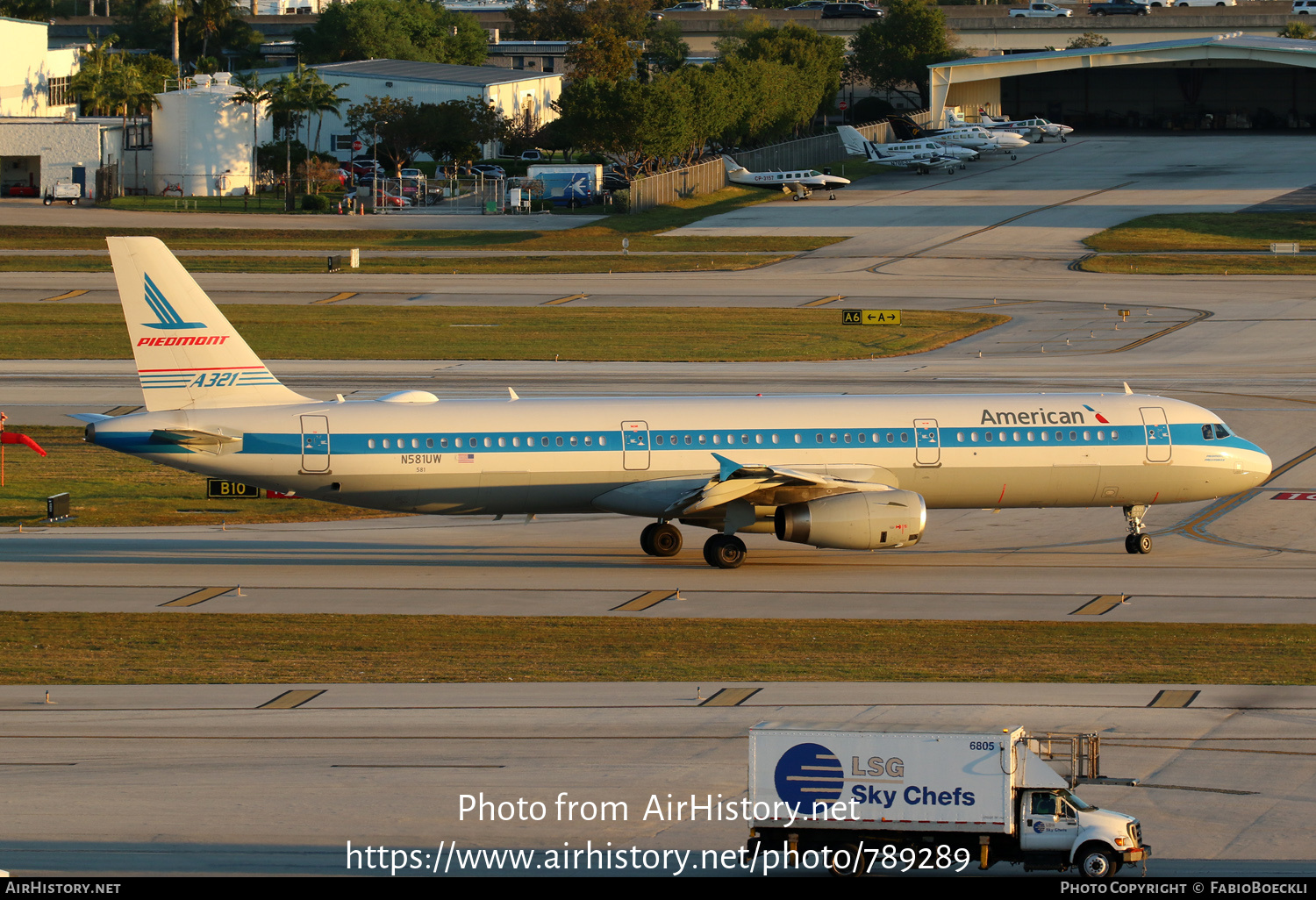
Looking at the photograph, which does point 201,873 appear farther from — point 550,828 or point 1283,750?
point 1283,750

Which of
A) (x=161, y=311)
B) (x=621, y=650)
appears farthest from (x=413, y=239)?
(x=621, y=650)

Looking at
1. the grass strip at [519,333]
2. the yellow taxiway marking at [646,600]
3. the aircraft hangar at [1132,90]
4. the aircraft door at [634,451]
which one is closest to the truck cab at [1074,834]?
the yellow taxiway marking at [646,600]

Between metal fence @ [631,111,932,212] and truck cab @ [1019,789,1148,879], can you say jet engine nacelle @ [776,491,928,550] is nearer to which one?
truck cab @ [1019,789,1148,879]

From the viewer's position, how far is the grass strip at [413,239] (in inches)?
4309

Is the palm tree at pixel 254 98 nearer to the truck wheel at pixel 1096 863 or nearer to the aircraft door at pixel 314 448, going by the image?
the aircraft door at pixel 314 448

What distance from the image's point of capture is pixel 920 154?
487 feet

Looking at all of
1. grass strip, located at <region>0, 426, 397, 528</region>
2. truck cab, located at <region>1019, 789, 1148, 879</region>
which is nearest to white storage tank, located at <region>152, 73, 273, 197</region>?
grass strip, located at <region>0, 426, 397, 528</region>

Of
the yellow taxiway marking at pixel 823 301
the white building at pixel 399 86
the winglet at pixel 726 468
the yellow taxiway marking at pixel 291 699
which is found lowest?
the yellow taxiway marking at pixel 291 699

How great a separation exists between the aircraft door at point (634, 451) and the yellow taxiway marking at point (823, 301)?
48.6 metres

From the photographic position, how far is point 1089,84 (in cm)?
19488

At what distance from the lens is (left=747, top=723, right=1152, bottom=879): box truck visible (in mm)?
18328

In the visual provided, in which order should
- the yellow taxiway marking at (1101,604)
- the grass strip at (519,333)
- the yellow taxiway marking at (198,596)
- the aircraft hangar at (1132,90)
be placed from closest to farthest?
the yellow taxiway marking at (1101,604) < the yellow taxiway marking at (198,596) < the grass strip at (519,333) < the aircraft hangar at (1132,90)

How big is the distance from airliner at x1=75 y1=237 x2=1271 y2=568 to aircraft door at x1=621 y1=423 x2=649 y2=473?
31mm

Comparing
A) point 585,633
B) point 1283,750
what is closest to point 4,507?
point 585,633
